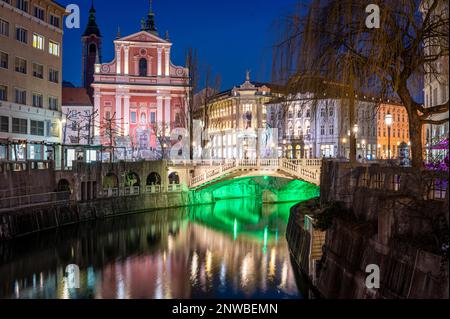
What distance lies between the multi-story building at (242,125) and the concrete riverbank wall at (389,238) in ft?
203

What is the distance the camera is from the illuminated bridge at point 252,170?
49.2 m

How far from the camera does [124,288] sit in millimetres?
24453

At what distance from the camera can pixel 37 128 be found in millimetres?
53469

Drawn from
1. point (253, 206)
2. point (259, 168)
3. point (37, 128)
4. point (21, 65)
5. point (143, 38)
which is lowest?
point (253, 206)

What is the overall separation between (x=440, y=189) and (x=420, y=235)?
221cm

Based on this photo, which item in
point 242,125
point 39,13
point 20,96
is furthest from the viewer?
point 242,125

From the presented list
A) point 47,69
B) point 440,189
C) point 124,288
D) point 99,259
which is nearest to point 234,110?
point 47,69

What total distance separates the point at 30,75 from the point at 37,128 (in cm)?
556

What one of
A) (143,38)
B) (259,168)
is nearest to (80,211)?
(259,168)

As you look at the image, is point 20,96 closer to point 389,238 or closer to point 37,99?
point 37,99

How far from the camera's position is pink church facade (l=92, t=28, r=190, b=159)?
74.4 metres

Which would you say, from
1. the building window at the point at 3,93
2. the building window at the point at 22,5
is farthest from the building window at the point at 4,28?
the building window at the point at 3,93
